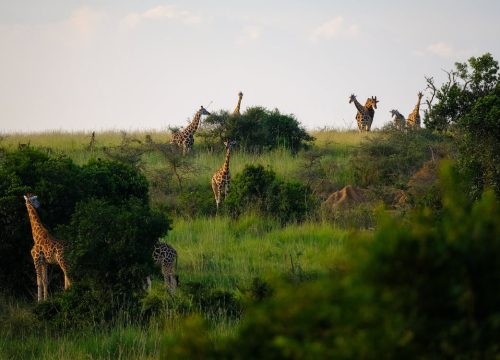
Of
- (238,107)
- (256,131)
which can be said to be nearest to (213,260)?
(256,131)

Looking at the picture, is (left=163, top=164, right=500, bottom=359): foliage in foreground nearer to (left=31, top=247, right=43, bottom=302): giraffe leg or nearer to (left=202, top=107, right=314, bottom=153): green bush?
(left=31, top=247, right=43, bottom=302): giraffe leg

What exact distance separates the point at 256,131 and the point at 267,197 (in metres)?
9.13

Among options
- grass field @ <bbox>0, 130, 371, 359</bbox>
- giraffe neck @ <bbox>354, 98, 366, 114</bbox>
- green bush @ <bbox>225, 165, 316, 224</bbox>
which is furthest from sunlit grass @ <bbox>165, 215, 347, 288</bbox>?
giraffe neck @ <bbox>354, 98, 366, 114</bbox>

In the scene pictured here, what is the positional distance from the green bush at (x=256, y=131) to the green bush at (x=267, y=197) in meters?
7.55

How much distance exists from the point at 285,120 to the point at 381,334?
25468 mm

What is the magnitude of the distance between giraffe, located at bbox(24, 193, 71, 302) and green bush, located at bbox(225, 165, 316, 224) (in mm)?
7101

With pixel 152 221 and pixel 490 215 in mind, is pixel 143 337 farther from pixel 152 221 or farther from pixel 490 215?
pixel 490 215

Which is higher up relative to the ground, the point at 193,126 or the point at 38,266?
the point at 193,126

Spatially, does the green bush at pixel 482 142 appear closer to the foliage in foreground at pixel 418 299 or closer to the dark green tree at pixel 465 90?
the dark green tree at pixel 465 90

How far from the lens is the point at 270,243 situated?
15102 millimetres

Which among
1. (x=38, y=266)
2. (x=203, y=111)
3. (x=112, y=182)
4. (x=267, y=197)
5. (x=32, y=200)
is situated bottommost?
(x=38, y=266)

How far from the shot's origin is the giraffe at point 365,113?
3212 centimetres

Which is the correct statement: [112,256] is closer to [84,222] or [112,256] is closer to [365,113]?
[84,222]

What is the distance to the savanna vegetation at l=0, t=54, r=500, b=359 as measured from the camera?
285 centimetres
